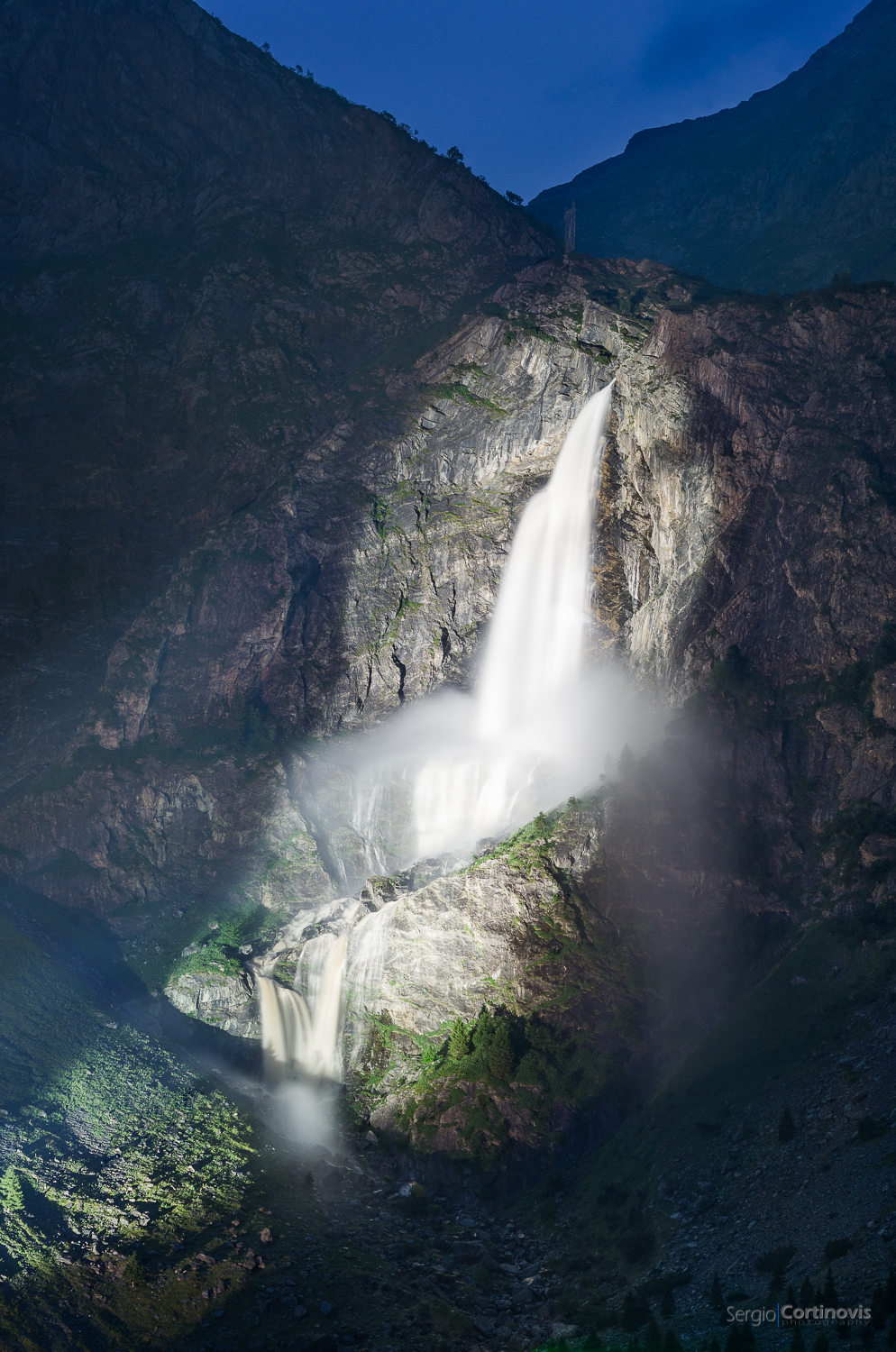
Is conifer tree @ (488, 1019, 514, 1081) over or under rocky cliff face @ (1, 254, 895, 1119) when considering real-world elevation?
under

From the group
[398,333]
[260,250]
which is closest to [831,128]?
[398,333]

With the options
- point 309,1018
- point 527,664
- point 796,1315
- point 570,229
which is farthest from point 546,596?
point 570,229

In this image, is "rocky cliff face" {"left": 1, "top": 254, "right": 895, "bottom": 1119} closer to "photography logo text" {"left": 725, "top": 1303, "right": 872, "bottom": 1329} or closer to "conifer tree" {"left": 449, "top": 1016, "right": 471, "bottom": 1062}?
"conifer tree" {"left": 449, "top": 1016, "right": 471, "bottom": 1062}

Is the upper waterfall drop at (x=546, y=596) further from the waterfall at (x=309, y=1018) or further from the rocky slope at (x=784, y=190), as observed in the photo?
the rocky slope at (x=784, y=190)

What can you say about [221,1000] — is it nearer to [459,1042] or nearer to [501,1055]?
[459,1042]

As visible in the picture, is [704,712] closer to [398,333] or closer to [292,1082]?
[292,1082]

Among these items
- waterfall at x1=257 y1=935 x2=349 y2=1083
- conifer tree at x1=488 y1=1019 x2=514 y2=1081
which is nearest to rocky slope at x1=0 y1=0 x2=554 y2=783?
waterfall at x1=257 y1=935 x2=349 y2=1083

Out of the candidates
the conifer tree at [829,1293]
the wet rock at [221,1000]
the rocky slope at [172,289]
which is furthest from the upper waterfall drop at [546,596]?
the conifer tree at [829,1293]
